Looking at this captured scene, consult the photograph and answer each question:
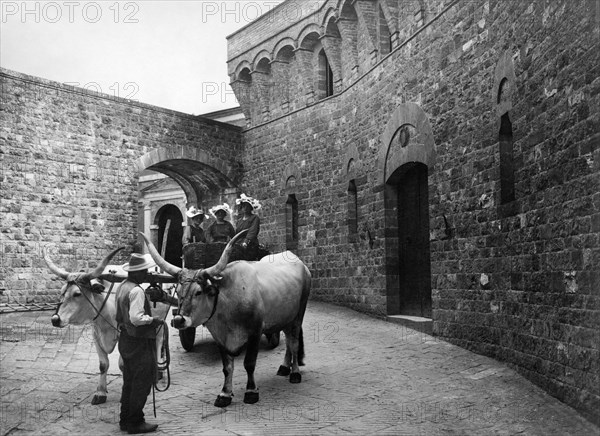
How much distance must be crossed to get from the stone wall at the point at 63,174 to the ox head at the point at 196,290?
8.84 meters

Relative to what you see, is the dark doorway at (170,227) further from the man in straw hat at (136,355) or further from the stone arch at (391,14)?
the man in straw hat at (136,355)

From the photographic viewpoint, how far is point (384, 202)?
466 inches

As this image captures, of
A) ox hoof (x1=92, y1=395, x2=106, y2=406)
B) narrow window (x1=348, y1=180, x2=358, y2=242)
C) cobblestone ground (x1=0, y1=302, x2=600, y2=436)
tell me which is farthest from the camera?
narrow window (x1=348, y1=180, x2=358, y2=242)

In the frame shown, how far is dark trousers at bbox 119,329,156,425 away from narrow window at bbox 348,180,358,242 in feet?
26.8

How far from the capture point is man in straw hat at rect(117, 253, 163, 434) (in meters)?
5.41

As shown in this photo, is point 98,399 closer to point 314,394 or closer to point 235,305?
point 235,305

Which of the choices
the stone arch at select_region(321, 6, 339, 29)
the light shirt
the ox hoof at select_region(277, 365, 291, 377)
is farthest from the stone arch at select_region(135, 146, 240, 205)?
the light shirt

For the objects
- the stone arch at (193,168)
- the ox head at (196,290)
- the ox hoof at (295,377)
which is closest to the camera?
the ox head at (196,290)

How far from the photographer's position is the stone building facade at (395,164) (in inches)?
252

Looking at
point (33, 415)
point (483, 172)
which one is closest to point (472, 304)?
point (483, 172)

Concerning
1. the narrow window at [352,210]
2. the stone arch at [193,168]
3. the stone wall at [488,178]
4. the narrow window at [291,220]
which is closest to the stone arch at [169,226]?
the stone arch at [193,168]

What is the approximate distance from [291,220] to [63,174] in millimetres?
5811

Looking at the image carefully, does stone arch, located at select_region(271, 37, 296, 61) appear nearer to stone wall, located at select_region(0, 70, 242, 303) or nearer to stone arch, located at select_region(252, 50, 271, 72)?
stone arch, located at select_region(252, 50, 271, 72)

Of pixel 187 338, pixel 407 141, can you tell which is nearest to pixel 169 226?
pixel 407 141
